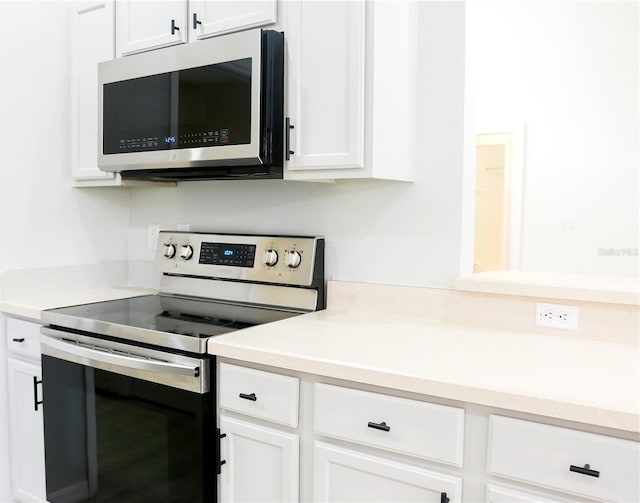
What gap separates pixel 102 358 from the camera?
1847mm

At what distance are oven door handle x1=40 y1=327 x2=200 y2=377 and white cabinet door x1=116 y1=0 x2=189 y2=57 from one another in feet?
3.73

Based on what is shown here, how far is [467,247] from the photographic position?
1.94 m

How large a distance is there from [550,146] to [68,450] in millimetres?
Answer: 3131

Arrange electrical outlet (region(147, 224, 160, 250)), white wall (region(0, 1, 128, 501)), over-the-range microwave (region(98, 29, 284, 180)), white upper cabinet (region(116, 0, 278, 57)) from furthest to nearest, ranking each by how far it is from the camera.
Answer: electrical outlet (region(147, 224, 160, 250)) → white wall (region(0, 1, 128, 501)) → white upper cabinet (region(116, 0, 278, 57)) → over-the-range microwave (region(98, 29, 284, 180))

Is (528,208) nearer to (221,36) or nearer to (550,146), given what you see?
(550,146)

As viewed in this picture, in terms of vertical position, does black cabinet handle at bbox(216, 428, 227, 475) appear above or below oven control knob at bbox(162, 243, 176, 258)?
below

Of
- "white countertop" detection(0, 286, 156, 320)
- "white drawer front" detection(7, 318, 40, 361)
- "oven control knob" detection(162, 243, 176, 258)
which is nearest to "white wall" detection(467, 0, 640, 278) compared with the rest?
"oven control knob" detection(162, 243, 176, 258)

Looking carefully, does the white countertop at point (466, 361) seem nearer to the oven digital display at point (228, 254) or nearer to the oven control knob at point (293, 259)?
the oven control knob at point (293, 259)

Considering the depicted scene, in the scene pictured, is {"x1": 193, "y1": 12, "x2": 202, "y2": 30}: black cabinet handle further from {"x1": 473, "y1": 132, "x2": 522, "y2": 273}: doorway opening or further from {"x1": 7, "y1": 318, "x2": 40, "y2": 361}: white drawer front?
{"x1": 473, "y1": 132, "x2": 522, "y2": 273}: doorway opening

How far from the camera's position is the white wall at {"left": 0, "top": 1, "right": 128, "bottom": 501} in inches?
89.5

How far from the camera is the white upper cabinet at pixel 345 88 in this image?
1709 mm

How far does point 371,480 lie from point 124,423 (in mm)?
881

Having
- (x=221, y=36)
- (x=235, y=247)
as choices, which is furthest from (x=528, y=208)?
(x=221, y=36)

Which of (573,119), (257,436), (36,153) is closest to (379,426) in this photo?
(257,436)
